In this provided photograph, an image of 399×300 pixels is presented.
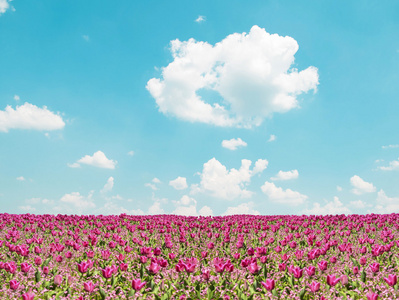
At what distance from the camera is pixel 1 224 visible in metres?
15.3

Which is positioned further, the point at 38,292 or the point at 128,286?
the point at 128,286

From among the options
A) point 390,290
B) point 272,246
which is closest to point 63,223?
point 272,246

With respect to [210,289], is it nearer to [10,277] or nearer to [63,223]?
[10,277]

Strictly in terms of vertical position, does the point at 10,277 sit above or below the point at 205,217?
below

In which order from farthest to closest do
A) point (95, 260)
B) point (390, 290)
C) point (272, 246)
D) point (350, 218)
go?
point (350, 218), point (272, 246), point (95, 260), point (390, 290)

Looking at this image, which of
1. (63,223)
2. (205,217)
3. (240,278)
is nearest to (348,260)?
(240,278)

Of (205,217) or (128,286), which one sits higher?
(205,217)

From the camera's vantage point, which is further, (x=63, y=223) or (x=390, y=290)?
(x=63, y=223)

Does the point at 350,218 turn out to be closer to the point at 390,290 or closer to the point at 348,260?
the point at 348,260

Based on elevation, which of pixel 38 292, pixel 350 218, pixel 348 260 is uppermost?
pixel 350 218

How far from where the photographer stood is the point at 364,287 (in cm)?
686

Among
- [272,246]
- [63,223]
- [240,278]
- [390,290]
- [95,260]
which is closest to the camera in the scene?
[390,290]

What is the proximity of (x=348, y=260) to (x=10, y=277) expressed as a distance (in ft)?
25.4

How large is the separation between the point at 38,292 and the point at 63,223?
10.3 metres
